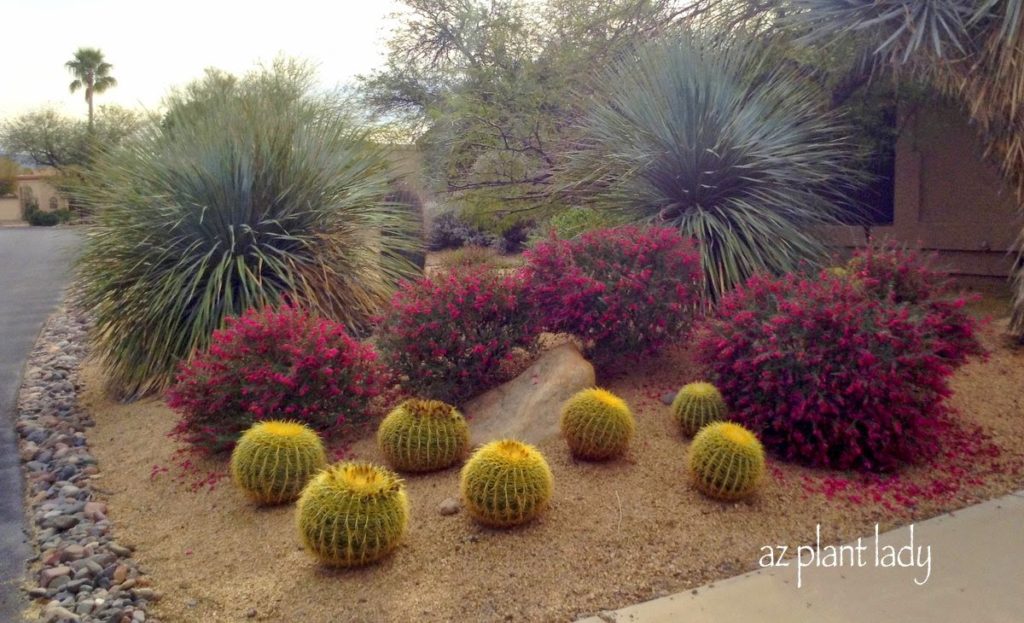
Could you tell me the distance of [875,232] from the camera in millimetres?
12641

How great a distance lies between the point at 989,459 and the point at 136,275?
8.26 metres

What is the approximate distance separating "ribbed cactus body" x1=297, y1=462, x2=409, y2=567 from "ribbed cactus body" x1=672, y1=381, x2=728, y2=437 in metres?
2.56

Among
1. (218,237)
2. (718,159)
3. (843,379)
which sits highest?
(718,159)

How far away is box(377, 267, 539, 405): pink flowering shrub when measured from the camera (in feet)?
23.4

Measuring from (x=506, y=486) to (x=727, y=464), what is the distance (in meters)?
1.46

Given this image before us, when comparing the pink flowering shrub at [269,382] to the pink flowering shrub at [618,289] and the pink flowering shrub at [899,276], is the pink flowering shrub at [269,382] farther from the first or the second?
the pink flowering shrub at [899,276]

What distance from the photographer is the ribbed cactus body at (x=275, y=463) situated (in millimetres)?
5809

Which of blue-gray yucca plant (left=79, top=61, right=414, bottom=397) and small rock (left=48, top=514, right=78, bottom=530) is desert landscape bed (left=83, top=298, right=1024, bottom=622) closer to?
small rock (left=48, top=514, right=78, bottom=530)

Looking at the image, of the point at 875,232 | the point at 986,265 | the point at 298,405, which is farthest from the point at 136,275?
the point at 986,265

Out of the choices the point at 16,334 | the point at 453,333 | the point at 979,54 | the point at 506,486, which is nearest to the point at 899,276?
the point at 979,54

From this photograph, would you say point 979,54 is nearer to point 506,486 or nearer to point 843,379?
point 843,379

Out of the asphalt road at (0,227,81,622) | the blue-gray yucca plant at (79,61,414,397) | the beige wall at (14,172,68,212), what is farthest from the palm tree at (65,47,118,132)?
the blue-gray yucca plant at (79,61,414,397)

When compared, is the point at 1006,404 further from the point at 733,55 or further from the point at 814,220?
the point at 733,55

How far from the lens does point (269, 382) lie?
6727 millimetres
